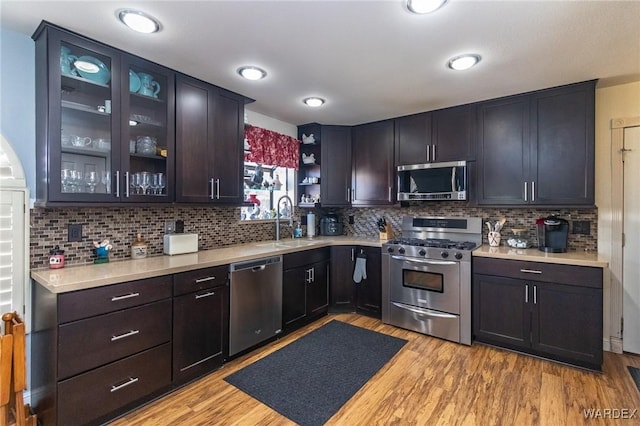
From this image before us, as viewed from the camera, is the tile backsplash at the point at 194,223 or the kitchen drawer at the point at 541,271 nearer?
the tile backsplash at the point at 194,223

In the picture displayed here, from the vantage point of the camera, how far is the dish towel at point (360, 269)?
3688 mm

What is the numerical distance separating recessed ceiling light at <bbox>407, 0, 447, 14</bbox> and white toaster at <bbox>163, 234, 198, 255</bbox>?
7.81ft

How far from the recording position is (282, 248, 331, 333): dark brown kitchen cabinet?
314 cm

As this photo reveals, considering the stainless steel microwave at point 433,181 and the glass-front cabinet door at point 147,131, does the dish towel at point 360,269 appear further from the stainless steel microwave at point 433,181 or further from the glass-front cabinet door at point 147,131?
the glass-front cabinet door at point 147,131

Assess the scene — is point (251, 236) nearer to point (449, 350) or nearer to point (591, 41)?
point (449, 350)

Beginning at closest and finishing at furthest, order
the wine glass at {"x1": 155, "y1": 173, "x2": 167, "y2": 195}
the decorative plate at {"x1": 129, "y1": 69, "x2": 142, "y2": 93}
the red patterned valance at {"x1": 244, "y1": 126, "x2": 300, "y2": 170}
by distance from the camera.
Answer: the decorative plate at {"x1": 129, "y1": 69, "x2": 142, "y2": 93}
the wine glass at {"x1": 155, "y1": 173, "x2": 167, "y2": 195}
the red patterned valance at {"x1": 244, "y1": 126, "x2": 300, "y2": 170}

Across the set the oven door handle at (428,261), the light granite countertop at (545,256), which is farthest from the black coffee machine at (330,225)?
the light granite countertop at (545,256)

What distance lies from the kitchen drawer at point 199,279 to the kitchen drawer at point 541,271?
7.55ft

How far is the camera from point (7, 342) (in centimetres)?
110

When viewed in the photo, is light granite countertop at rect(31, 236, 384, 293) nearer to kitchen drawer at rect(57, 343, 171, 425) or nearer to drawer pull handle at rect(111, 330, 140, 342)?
drawer pull handle at rect(111, 330, 140, 342)

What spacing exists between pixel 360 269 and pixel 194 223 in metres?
1.91

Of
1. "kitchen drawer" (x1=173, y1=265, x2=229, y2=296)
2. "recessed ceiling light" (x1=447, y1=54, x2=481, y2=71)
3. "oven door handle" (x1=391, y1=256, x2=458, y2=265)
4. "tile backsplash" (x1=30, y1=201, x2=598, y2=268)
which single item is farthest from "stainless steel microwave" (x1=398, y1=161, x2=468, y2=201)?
"kitchen drawer" (x1=173, y1=265, x2=229, y2=296)

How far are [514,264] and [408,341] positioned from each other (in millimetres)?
1207

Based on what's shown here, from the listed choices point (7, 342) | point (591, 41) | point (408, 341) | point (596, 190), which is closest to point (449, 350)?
point (408, 341)
